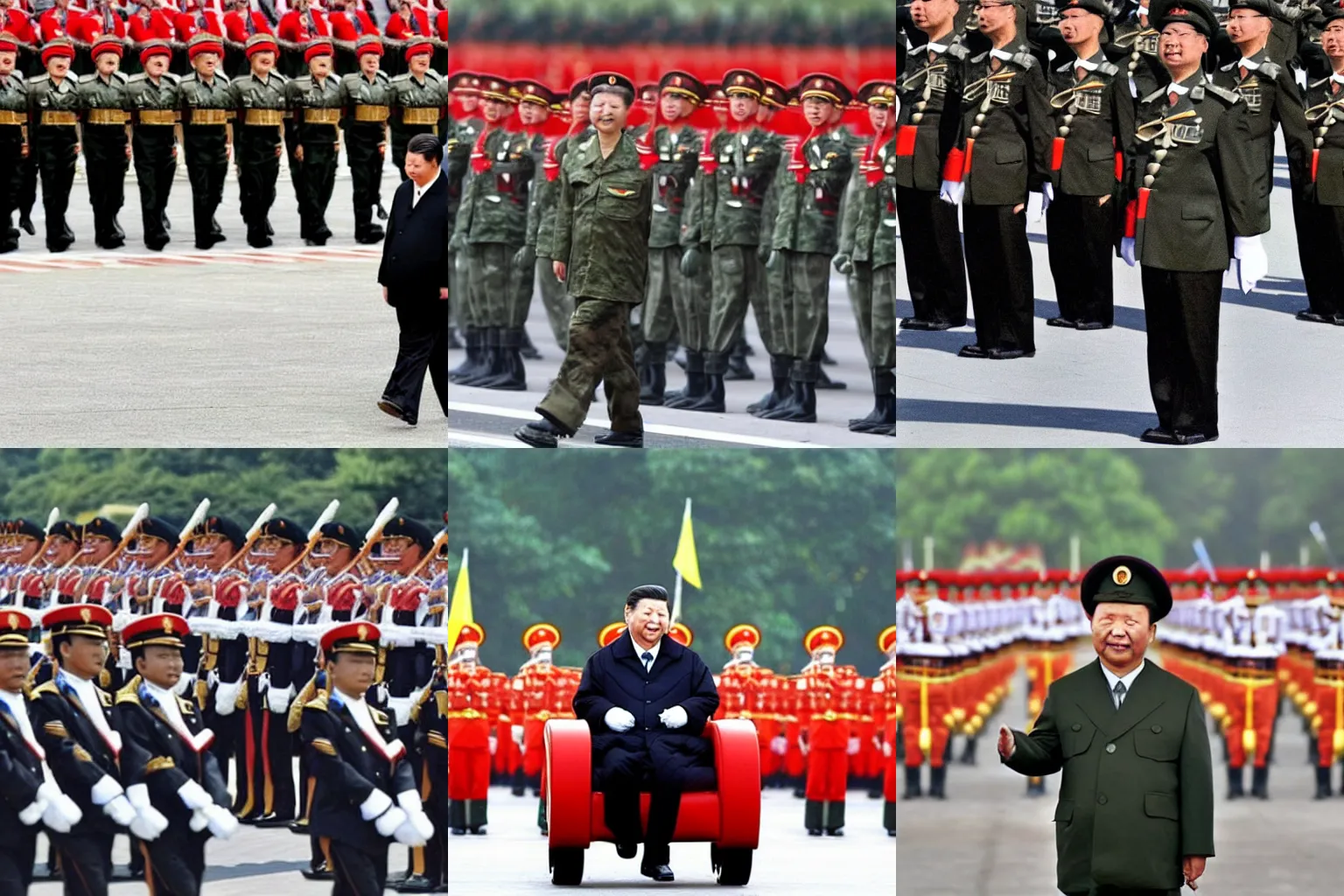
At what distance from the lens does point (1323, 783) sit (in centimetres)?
1084

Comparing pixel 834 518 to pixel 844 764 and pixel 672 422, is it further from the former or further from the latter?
pixel 844 764

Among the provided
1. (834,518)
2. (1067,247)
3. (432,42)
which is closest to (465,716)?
(834,518)

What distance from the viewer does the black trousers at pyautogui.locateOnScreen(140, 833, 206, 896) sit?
30.2 feet

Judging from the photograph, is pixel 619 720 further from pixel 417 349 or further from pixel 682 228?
pixel 417 349

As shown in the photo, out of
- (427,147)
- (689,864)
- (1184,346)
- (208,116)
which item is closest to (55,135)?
(208,116)

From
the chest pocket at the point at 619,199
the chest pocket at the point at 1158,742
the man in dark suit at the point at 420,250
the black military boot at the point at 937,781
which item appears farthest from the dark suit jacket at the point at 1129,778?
the man in dark suit at the point at 420,250

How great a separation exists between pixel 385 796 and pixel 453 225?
231 centimetres

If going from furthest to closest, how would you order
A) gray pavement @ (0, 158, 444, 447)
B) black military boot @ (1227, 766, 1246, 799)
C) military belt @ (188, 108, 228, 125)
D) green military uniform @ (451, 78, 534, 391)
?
military belt @ (188, 108, 228, 125)
gray pavement @ (0, 158, 444, 447)
black military boot @ (1227, 766, 1246, 799)
green military uniform @ (451, 78, 534, 391)

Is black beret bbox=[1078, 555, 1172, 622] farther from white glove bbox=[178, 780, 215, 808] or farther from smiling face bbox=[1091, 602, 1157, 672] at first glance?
white glove bbox=[178, 780, 215, 808]

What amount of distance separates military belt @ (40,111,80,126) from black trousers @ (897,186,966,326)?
12.0 metres

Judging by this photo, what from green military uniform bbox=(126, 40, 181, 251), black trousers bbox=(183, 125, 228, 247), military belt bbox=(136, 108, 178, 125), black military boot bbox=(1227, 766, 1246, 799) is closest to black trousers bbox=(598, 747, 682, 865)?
black military boot bbox=(1227, 766, 1246, 799)

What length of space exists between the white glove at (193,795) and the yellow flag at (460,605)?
4.47 ft

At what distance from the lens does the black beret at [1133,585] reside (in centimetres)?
765

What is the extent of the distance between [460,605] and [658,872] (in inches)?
79.7
